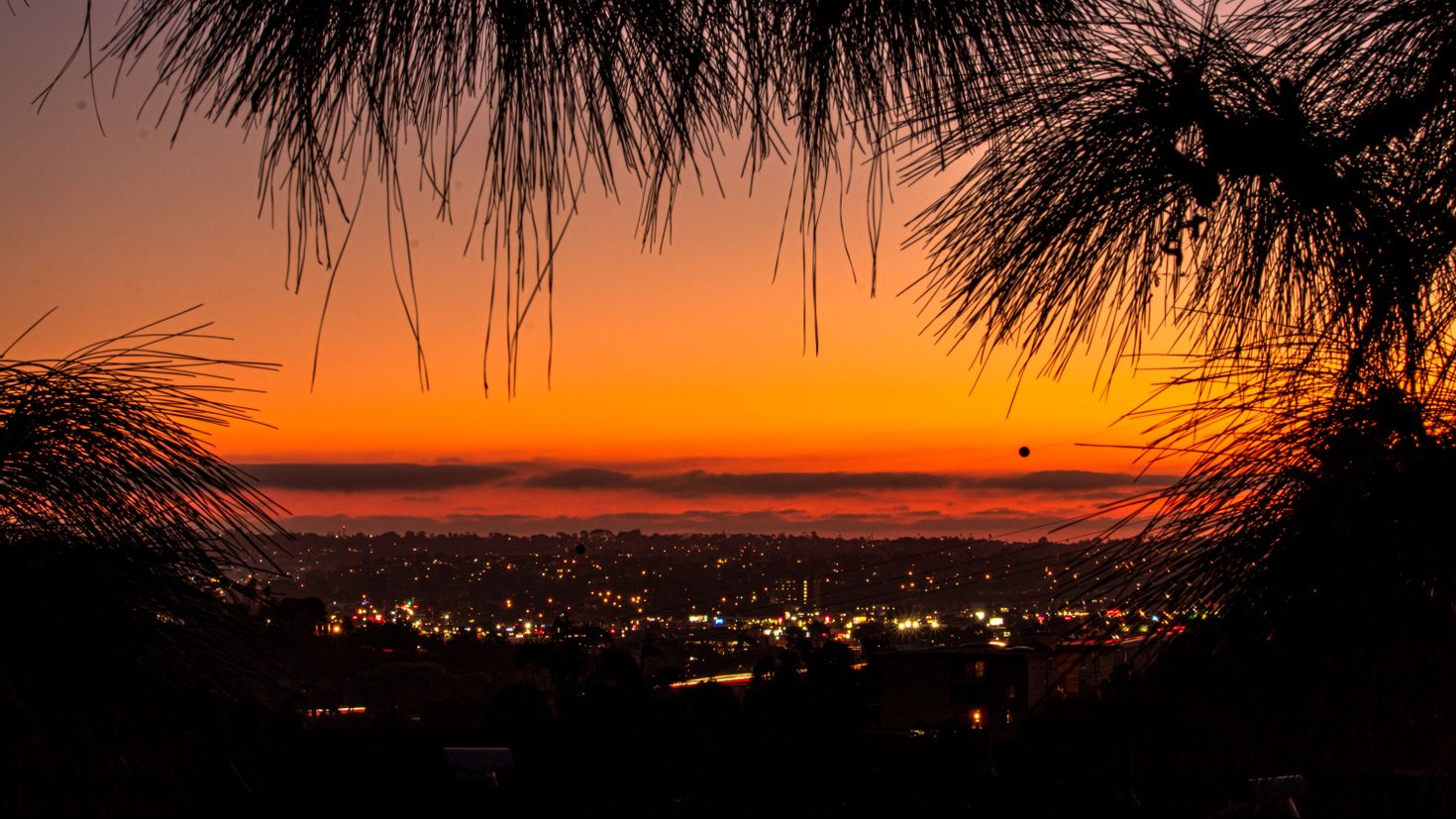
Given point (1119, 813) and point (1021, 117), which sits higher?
point (1021, 117)

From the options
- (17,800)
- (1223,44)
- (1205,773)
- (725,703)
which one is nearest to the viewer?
(17,800)

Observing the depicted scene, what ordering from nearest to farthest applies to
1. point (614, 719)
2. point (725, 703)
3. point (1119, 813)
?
point (1119, 813)
point (614, 719)
point (725, 703)

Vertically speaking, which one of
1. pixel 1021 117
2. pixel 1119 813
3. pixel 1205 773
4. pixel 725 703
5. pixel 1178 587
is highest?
pixel 1021 117

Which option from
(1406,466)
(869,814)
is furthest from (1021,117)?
(869,814)

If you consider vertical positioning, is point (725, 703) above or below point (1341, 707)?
below

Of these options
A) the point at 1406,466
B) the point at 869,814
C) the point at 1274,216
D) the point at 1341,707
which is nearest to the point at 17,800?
the point at 1341,707

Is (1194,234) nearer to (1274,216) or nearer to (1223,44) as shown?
(1274,216)

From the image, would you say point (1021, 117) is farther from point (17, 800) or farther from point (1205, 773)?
point (17, 800)

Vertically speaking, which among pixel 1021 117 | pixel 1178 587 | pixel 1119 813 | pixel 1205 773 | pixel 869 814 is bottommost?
pixel 869 814

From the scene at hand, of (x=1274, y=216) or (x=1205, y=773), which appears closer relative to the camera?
(x=1205, y=773)
